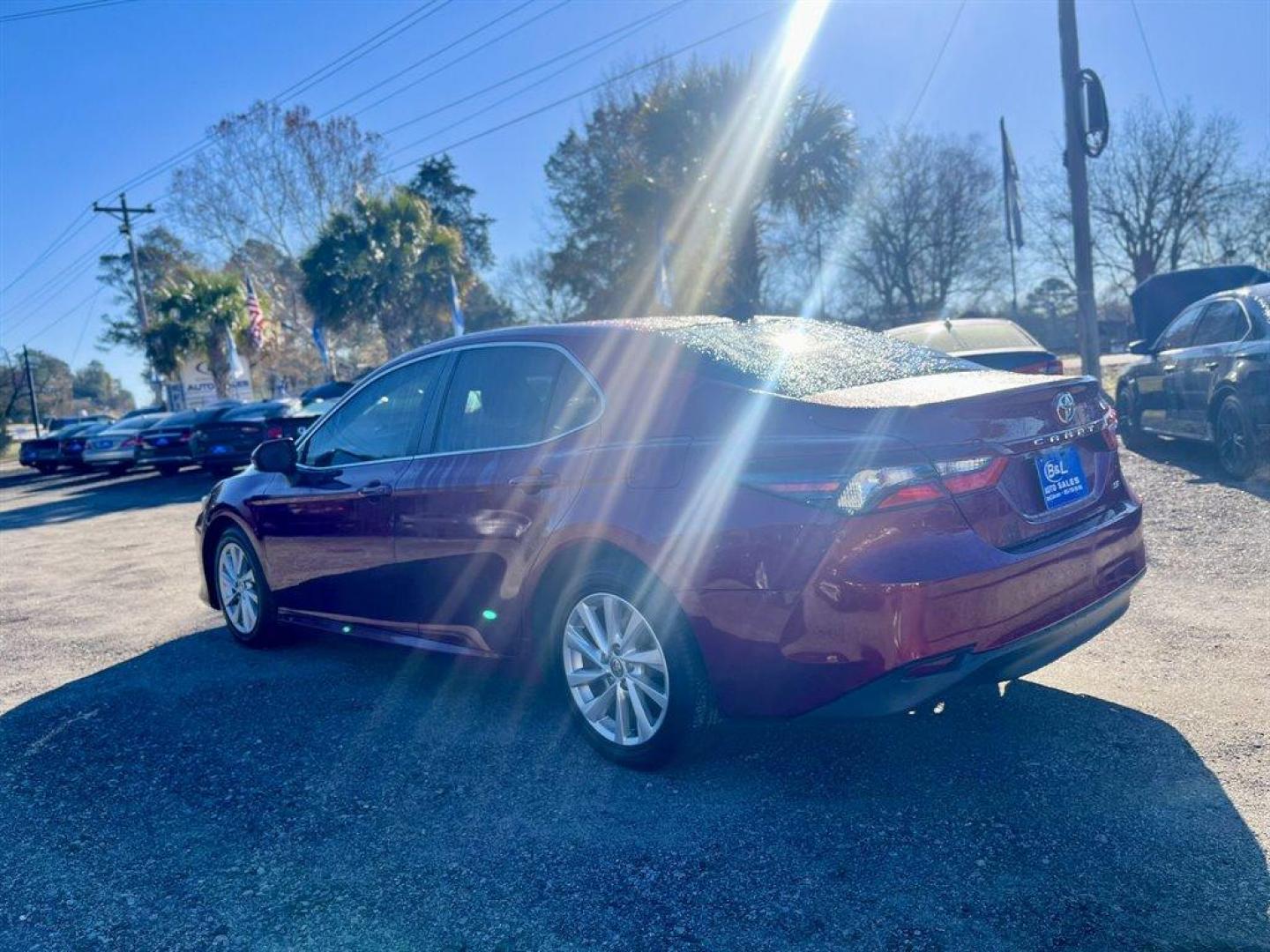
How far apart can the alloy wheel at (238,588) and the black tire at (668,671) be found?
9.06 ft

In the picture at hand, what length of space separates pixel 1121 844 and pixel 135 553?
937 centimetres

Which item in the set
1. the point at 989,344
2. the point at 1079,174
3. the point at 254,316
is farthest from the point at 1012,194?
the point at 254,316

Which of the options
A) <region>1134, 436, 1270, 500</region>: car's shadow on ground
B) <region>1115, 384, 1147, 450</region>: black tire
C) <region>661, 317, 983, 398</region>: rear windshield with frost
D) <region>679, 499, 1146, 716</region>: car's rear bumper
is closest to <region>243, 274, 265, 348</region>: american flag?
<region>1115, 384, 1147, 450</region>: black tire

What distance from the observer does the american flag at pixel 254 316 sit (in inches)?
1276

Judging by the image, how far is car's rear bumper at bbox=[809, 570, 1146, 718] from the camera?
2.96 metres

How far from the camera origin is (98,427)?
2711 centimetres

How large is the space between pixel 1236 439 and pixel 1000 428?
5862mm

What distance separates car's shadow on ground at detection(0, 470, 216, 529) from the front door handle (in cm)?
1255

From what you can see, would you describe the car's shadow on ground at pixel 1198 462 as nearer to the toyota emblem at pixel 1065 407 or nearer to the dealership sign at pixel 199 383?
the toyota emblem at pixel 1065 407

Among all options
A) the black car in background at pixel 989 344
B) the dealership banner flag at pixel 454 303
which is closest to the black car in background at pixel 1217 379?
the black car in background at pixel 989 344

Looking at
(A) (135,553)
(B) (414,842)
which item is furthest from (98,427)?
(B) (414,842)

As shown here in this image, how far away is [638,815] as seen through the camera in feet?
10.7

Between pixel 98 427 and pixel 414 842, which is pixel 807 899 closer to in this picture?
pixel 414 842

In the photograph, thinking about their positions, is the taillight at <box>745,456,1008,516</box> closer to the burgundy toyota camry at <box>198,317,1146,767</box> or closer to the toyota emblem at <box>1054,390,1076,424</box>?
the burgundy toyota camry at <box>198,317,1146,767</box>
